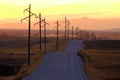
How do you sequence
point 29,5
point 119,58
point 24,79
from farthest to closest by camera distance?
point 119,58
point 29,5
point 24,79

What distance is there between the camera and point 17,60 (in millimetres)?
84500

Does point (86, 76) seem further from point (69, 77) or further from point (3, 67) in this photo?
point (3, 67)

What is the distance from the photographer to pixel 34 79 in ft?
132

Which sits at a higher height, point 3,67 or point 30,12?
point 30,12

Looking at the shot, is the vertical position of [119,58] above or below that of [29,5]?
below

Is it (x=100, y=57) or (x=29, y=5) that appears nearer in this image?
(x=29, y=5)

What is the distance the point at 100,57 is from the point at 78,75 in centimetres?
3978

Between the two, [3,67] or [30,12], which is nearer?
[30,12]

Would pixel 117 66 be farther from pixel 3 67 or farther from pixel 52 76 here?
pixel 52 76

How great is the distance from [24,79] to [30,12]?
18743mm

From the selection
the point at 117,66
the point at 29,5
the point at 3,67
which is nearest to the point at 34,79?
the point at 29,5

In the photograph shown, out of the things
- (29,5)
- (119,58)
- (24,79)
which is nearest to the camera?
(24,79)

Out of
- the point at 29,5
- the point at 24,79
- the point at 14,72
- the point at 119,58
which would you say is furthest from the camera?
the point at 119,58

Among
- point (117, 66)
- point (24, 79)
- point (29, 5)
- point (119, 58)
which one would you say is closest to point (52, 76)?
point (24, 79)
